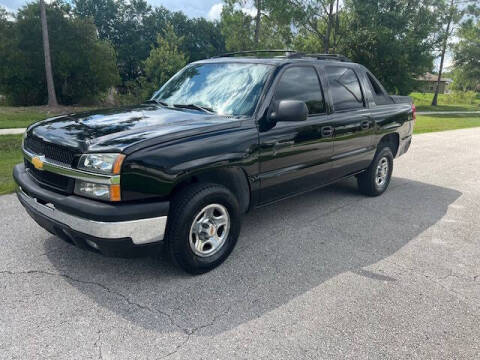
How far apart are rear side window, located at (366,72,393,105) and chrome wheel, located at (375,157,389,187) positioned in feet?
2.73

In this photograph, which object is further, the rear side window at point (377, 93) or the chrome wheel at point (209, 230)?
the rear side window at point (377, 93)

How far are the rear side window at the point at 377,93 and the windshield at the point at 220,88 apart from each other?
2.22 m

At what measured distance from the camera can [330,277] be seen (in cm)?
340

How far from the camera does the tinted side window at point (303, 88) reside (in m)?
4.00

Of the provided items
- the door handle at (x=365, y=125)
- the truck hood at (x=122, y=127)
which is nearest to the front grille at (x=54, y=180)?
the truck hood at (x=122, y=127)

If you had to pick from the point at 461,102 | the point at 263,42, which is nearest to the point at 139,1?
the point at 263,42

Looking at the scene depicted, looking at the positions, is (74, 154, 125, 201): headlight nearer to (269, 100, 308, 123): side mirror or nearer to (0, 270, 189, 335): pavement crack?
(0, 270, 189, 335): pavement crack

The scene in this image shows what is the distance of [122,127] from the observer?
125 inches

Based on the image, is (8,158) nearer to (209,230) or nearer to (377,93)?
(209,230)

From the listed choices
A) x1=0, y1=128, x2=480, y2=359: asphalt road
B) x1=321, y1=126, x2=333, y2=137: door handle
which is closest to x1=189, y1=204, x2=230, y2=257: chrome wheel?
x1=0, y1=128, x2=480, y2=359: asphalt road

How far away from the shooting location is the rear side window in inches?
219

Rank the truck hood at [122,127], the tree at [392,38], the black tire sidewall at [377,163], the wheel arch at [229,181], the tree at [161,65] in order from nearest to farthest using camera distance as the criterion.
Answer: the truck hood at [122,127], the wheel arch at [229,181], the black tire sidewall at [377,163], the tree at [161,65], the tree at [392,38]

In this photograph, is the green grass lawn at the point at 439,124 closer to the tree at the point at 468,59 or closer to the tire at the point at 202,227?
the tire at the point at 202,227

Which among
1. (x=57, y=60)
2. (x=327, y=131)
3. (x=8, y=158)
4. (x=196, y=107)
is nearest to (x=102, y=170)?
(x=196, y=107)
